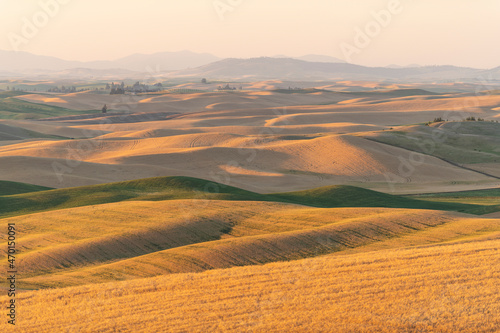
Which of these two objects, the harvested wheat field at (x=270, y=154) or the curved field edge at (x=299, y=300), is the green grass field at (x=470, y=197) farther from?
the curved field edge at (x=299, y=300)

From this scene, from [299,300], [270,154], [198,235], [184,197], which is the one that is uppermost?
[299,300]

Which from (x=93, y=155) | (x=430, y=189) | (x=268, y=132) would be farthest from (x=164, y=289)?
(x=268, y=132)

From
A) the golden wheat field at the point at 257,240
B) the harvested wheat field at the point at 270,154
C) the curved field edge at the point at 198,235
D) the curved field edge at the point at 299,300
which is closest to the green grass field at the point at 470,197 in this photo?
the golden wheat field at the point at 257,240

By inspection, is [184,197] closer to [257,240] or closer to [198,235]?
[198,235]

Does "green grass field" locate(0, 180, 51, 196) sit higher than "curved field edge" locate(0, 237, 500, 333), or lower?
lower

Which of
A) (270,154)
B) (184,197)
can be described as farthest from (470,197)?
(270,154)

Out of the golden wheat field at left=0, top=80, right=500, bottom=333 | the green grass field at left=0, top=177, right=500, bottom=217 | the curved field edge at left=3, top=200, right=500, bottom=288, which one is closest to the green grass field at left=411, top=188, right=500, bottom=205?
the golden wheat field at left=0, top=80, right=500, bottom=333

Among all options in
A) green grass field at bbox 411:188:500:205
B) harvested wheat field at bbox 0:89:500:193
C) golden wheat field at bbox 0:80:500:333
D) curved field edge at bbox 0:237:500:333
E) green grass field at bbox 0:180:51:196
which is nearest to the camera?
curved field edge at bbox 0:237:500:333

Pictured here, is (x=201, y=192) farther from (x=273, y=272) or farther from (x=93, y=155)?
(x=93, y=155)

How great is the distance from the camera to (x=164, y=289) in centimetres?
1867

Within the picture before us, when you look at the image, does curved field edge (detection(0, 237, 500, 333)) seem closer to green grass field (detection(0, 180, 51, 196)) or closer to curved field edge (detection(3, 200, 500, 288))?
curved field edge (detection(3, 200, 500, 288))

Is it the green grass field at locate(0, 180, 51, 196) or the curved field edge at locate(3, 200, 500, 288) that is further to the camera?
the green grass field at locate(0, 180, 51, 196)

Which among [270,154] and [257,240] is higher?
[257,240]

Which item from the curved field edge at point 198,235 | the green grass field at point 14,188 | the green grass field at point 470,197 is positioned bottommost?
the green grass field at point 470,197
